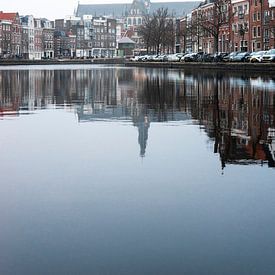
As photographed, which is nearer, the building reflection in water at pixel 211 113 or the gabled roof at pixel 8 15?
the building reflection in water at pixel 211 113

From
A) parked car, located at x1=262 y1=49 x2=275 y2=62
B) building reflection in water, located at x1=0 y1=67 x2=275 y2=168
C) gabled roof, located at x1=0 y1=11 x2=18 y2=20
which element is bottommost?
building reflection in water, located at x1=0 y1=67 x2=275 y2=168

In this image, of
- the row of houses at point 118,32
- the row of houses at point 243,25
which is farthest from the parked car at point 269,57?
the row of houses at point 118,32

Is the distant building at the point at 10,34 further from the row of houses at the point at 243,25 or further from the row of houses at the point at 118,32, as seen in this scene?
the row of houses at the point at 243,25

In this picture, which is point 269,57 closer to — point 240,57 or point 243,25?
point 240,57

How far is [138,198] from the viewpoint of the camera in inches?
272

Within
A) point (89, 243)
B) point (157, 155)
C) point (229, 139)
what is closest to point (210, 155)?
point (157, 155)

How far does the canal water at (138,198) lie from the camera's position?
4.95 m

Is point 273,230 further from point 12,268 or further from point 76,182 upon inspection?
point 76,182

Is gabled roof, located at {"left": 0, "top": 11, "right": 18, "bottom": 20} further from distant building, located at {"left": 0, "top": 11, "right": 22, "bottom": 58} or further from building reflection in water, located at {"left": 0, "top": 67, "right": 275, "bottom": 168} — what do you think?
building reflection in water, located at {"left": 0, "top": 67, "right": 275, "bottom": 168}

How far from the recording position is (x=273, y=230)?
567 centimetres

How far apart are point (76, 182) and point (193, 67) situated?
57.5 m

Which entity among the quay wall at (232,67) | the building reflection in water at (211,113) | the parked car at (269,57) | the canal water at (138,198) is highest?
the parked car at (269,57)

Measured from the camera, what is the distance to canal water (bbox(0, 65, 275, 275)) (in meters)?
4.95

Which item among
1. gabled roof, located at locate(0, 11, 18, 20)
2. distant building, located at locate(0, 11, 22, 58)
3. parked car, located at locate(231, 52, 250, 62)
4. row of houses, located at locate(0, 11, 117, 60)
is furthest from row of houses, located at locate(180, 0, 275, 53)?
row of houses, located at locate(0, 11, 117, 60)
